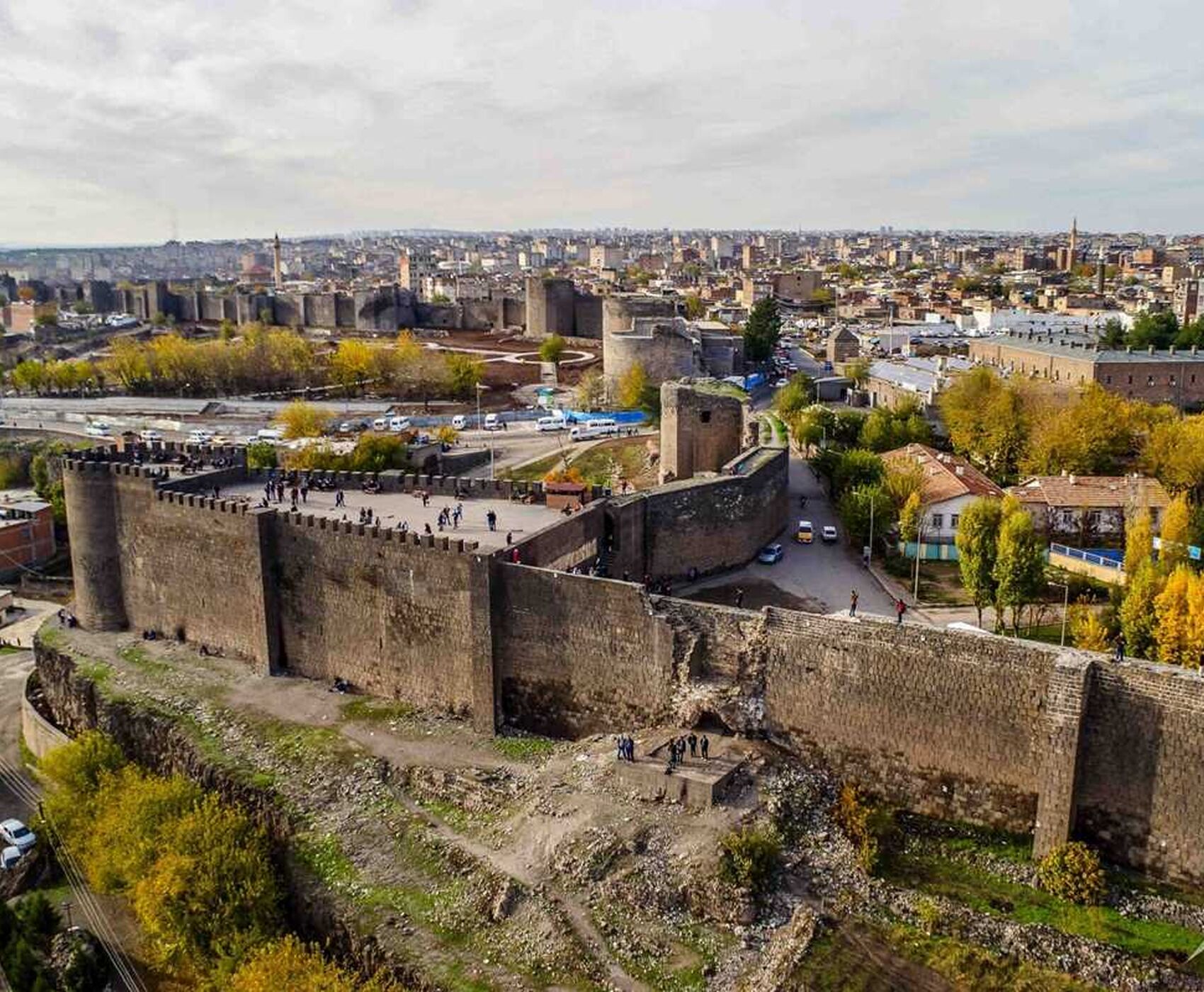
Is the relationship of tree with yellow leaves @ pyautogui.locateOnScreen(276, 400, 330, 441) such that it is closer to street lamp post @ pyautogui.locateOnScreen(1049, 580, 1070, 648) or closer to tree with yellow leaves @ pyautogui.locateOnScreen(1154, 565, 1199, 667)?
→ street lamp post @ pyautogui.locateOnScreen(1049, 580, 1070, 648)

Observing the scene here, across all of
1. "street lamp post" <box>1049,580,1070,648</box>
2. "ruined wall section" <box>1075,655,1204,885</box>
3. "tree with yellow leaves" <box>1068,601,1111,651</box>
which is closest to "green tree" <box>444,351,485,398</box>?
"street lamp post" <box>1049,580,1070,648</box>

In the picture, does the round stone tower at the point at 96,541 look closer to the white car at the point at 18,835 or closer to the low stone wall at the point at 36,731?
the low stone wall at the point at 36,731

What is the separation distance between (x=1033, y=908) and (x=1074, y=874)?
0.75 meters

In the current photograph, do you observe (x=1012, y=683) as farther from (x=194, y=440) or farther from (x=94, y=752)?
(x=194, y=440)

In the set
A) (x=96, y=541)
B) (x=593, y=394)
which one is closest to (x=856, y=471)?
(x=96, y=541)

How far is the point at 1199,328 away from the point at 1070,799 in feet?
156

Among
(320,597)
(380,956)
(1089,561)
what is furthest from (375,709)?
(1089,561)

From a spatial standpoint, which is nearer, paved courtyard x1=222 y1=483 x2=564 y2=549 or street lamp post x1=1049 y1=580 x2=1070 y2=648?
paved courtyard x1=222 y1=483 x2=564 y2=549

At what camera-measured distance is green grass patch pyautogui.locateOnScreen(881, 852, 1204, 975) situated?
1456 cm

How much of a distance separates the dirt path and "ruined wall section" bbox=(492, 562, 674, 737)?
300cm

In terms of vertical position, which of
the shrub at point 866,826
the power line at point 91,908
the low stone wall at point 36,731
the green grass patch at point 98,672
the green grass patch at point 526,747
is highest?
the shrub at point 866,826

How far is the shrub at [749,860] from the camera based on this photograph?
1530 cm

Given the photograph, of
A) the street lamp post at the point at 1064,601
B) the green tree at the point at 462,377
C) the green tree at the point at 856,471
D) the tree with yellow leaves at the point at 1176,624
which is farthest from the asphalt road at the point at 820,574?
the green tree at the point at 462,377

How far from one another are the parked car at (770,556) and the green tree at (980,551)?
4.56m
